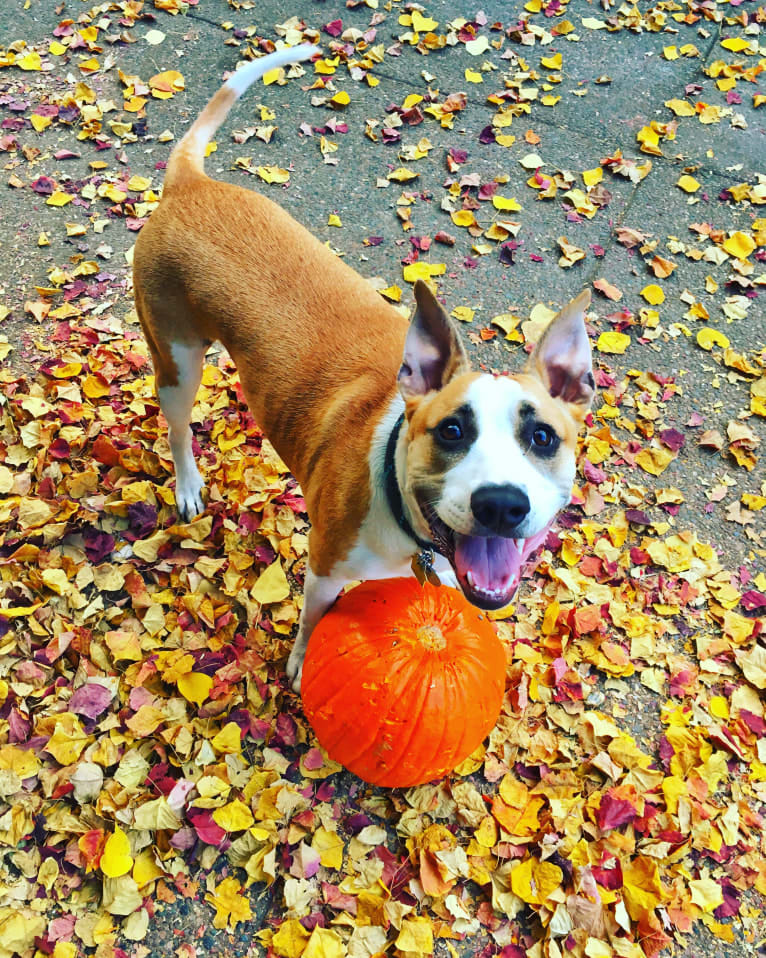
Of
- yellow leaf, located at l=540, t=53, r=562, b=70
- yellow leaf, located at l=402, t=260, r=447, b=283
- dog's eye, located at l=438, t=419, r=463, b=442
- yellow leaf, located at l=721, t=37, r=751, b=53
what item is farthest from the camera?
yellow leaf, located at l=721, t=37, r=751, b=53

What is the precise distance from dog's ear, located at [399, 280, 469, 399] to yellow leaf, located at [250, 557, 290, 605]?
1.53 metres

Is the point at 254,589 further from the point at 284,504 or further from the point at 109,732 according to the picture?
the point at 109,732

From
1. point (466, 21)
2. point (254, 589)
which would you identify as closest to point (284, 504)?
point (254, 589)

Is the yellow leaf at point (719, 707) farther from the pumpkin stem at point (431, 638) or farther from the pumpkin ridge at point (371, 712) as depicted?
the pumpkin ridge at point (371, 712)

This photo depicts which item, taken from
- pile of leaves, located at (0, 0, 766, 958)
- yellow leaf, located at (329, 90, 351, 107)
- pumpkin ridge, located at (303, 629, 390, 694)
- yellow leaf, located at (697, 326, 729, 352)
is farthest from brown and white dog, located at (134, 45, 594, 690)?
yellow leaf, located at (697, 326, 729, 352)

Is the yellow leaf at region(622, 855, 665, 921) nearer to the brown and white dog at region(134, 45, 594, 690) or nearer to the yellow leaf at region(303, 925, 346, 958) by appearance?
the yellow leaf at region(303, 925, 346, 958)

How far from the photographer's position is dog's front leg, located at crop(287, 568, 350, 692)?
10.0ft

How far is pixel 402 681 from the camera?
8.81ft

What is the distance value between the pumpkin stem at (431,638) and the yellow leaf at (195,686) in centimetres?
121

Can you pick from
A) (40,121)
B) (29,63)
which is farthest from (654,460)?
(29,63)

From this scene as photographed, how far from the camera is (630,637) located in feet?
12.3

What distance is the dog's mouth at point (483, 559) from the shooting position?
93.5 inches

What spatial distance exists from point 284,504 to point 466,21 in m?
5.21

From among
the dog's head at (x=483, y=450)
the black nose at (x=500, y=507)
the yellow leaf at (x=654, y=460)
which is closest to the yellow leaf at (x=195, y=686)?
the dog's head at (x=483, y=450)
